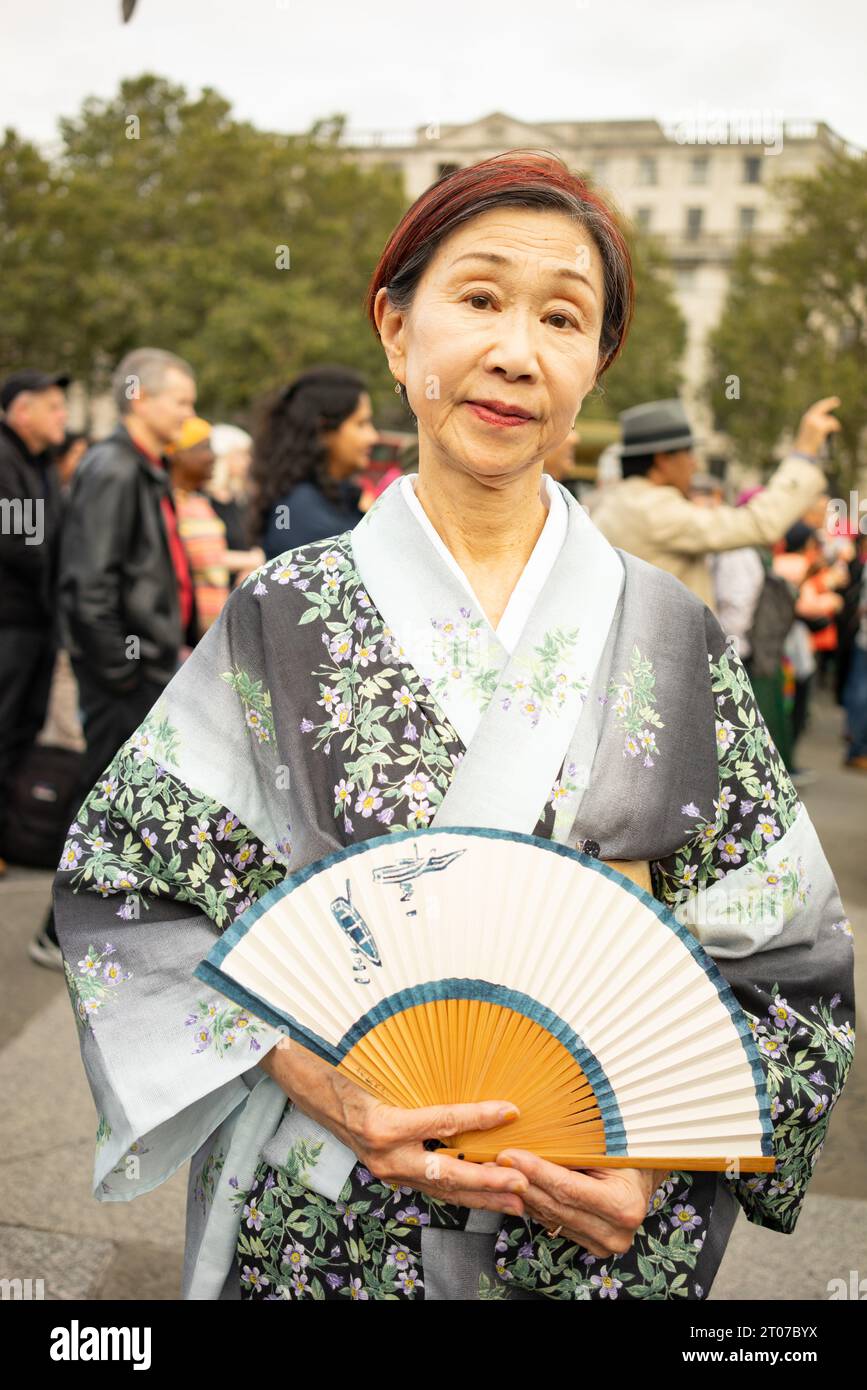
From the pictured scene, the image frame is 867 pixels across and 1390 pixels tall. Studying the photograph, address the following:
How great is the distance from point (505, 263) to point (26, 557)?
446 centimetres

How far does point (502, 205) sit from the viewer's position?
1545mm

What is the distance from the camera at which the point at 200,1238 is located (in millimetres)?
1651

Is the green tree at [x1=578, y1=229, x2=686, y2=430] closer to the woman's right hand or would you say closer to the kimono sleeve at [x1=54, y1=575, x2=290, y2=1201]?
the kimono sleeve at [x1=54, y1=575, x2=290, y2=1201]

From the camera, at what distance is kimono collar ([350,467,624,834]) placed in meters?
1.51

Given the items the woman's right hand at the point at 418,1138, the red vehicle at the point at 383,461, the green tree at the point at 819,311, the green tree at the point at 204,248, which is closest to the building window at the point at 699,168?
the green tree at the point at 204,248

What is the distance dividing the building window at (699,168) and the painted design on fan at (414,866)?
78.0 m

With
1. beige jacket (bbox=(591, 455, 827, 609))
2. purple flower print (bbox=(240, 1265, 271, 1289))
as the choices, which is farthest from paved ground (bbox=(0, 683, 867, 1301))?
beige jacket (bbox=(591, 455, 827, 609))

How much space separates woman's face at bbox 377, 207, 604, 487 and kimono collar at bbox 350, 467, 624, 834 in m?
0.13

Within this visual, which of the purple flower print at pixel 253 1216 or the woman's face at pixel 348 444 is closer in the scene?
the purple flower print at pixel 253 1216

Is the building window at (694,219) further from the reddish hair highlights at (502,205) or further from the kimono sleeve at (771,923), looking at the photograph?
the kimono sleeve at (771,923)

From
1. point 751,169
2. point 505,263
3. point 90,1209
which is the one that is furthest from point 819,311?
point 751,169

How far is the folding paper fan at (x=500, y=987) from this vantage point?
56.6 inches
